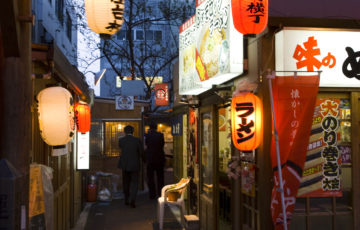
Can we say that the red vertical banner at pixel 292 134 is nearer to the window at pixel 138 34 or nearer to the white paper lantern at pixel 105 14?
the white paper lantern at pixel 105 14

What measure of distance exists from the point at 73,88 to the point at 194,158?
13.2 ft

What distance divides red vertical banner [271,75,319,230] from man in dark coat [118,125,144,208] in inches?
346

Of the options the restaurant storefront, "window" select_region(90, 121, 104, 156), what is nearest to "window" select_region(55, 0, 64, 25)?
"window" select_region(90, 121, 104, 156)

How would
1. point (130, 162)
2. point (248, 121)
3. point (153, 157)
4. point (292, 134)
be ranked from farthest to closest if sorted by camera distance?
point (153, 157) < point (130, 162) < point (248, 121) < point (292, 134)

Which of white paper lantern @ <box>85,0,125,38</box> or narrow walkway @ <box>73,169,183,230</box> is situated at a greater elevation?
white paper lantern @ <box>85,0,125,38</box>

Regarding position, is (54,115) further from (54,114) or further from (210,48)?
(210,48)

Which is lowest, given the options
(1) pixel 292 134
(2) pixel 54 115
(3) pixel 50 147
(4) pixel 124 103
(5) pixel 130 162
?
(5) pixel 130 162

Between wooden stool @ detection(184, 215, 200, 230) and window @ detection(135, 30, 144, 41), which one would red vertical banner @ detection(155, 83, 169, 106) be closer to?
wooden stool @ detection(184, 215, 200, 230)

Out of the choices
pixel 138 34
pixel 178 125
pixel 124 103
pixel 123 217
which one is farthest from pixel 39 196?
pixel 138 34

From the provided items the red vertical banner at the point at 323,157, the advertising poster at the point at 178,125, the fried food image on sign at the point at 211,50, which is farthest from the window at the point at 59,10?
the red vertical banner at the point at 323,157

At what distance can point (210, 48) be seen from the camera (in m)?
8.45

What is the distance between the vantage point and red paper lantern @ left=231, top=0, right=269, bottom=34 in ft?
20.4

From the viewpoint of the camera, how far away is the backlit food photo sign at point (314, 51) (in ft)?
21.3

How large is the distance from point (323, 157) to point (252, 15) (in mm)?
2572
